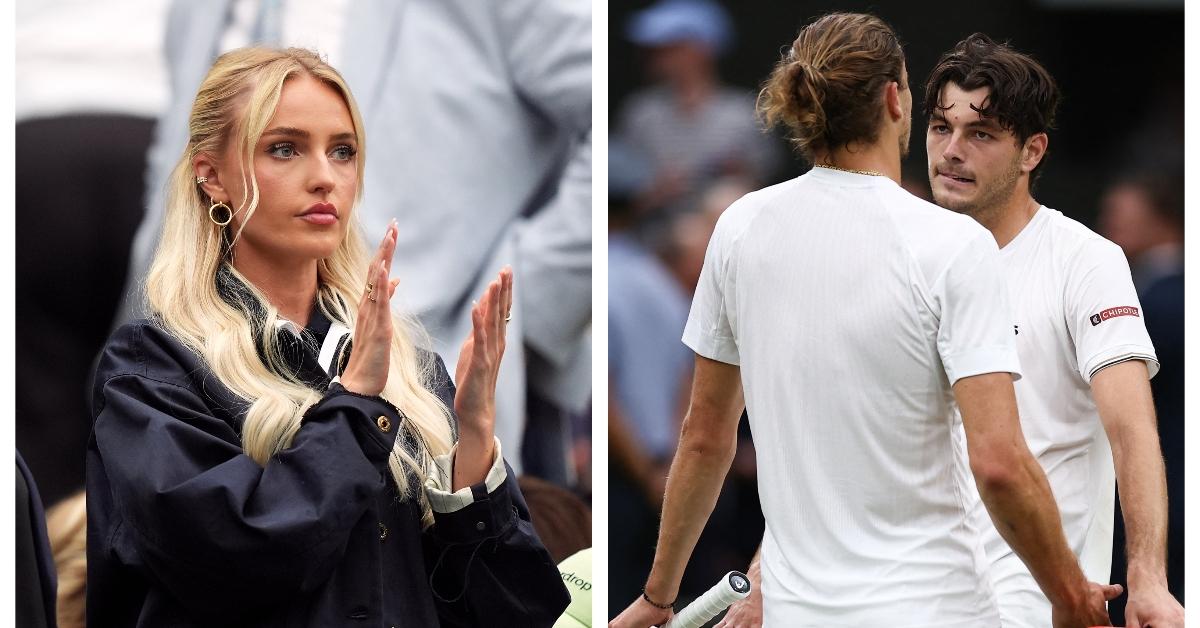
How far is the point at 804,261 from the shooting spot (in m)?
2.47

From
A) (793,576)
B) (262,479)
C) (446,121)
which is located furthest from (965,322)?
(446,121)

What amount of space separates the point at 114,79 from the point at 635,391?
1.51 meters

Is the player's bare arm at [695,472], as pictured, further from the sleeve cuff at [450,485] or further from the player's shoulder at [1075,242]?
the player's shoulder at [1075,242]

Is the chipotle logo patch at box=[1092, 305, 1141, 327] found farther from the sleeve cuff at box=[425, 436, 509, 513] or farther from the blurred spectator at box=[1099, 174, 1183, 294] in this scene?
the sleeve cuff at box=[425, 436, 509, 513]

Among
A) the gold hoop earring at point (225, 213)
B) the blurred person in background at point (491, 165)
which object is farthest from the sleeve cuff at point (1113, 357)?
the gold hoop earring at point (225, 213)

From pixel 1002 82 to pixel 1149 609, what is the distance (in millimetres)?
1191

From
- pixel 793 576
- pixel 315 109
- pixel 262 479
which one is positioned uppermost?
pixel 315 109

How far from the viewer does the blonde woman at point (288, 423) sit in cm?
208

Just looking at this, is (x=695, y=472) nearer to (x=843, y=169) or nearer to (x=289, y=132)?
(x=843, y=169)

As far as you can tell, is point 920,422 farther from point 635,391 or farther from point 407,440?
point 635,391

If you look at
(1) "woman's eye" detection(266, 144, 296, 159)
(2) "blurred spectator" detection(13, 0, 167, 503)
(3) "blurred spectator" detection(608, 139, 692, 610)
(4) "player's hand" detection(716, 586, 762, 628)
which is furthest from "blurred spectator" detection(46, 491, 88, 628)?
(4) "player's hand" detection(716, 586, 762, 628)

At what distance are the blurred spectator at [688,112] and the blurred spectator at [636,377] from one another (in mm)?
65
